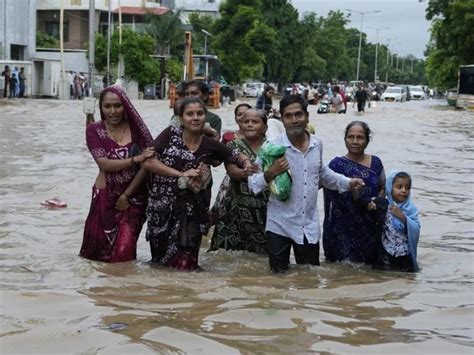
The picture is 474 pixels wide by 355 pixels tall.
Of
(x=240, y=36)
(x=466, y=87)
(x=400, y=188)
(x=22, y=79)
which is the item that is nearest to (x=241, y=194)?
(x=400, y=188)

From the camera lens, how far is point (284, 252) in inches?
248

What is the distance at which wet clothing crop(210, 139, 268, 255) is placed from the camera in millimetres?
6648

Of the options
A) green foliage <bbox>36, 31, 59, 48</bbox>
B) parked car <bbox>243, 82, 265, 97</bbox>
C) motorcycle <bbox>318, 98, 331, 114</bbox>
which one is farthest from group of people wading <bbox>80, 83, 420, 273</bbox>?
parked car <bbox>243, 82, 265, 97</bbox>

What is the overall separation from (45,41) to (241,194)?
52414 millimetres

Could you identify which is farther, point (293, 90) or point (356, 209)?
point (293, 90)

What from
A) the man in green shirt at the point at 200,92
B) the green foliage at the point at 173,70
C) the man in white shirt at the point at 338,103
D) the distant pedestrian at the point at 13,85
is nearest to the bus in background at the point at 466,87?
the man in white shirt at the point at 338,103

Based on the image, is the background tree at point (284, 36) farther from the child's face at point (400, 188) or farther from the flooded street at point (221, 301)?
the child's face at point (400, 188)

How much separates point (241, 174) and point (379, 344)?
201 centimetres

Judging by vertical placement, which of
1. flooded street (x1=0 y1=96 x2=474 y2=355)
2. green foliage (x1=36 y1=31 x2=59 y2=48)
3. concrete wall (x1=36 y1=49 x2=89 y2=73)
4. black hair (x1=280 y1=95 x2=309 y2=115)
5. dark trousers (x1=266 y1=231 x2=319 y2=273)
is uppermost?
green foliage (x1=36 y1=31 x2=59 y2=48)

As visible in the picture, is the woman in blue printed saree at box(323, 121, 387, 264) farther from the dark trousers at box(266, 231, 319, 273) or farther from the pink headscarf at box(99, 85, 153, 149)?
the pink headscarf at box(99, 85, 153, 149)

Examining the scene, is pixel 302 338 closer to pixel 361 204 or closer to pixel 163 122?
pixel 361 204

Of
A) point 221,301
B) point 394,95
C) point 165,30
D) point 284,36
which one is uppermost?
point 284,36

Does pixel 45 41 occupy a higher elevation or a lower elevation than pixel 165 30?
lower

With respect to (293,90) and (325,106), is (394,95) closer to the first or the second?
(325,106)
